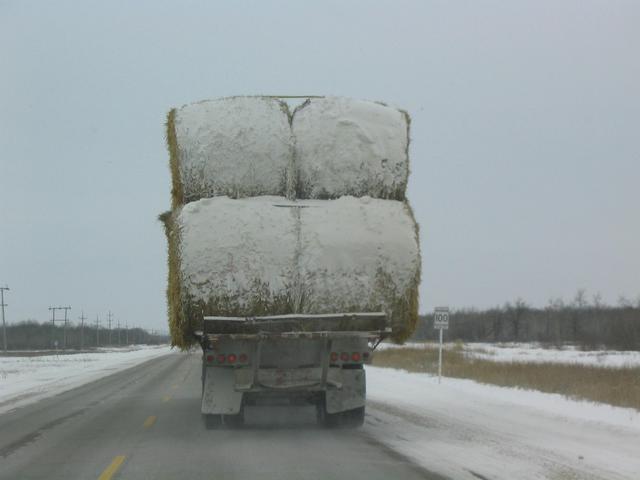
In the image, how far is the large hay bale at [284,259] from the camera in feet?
33.3

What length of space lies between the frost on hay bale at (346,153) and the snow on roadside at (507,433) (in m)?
3.37

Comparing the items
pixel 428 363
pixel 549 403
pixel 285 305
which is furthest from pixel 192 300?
pixel 428 363

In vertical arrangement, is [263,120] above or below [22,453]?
above

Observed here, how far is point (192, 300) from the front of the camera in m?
10.2

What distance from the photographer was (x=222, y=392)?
11609mm

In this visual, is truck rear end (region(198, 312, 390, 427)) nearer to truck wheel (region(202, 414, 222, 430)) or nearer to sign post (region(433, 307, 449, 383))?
truck wheel (region(202, 414, 222, 430))

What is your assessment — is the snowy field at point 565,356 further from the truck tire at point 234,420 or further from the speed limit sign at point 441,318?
the truck tire at point 234,420

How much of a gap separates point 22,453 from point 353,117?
5901 millimetres

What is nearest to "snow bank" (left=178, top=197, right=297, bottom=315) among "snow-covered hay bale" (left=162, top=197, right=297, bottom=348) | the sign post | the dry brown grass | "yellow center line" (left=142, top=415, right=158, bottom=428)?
"snow-covered hay bale" (left=162, top=197, right=297, bottom=348)

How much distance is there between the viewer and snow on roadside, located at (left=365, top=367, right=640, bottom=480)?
858 centimetres

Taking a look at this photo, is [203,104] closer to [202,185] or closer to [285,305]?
[202,185]

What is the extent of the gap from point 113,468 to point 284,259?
3232 mm

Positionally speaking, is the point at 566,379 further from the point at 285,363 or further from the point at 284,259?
the point at 284,259

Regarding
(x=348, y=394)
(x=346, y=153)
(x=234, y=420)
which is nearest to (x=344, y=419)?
(x=348, y=394)
